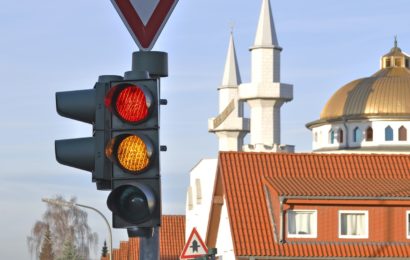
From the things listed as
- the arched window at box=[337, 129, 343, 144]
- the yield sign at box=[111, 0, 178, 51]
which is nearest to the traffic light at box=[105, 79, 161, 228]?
the yield sign at box=[111, 0, 178, 51]

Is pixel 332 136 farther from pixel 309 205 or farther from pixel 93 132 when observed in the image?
pixel 93 132

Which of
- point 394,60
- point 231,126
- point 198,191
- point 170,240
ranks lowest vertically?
point 170,240

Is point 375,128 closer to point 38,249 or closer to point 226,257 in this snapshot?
point 38,249

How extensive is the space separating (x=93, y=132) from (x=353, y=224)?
131 ft

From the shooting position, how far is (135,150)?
7855 mm

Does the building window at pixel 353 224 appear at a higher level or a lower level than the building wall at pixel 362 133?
lower

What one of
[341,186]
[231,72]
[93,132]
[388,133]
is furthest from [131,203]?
[388,133]

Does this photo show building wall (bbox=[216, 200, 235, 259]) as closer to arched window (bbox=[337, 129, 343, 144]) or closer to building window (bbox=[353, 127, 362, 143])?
building window (bbox=[353, 127, 362, 143])

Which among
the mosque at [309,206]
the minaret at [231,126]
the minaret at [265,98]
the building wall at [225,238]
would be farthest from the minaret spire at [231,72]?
the building wall at [225,238]

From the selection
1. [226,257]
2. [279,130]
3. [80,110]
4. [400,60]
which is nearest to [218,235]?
[226,257]

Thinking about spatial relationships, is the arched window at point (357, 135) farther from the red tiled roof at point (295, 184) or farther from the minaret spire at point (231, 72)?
the red tiled roof at point (295, 184)

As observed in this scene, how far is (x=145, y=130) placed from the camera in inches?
310

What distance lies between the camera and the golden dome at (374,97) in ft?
354

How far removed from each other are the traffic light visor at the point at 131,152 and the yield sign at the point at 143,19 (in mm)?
572
